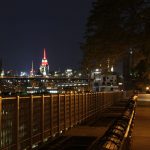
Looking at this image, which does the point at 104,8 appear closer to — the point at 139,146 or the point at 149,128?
the point at 149,128

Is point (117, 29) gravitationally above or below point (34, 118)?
above

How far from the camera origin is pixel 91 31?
56594 mm

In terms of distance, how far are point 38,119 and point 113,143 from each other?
4517 mm

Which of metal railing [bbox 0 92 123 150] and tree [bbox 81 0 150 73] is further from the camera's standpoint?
tree [bbox 81 0 150 73]

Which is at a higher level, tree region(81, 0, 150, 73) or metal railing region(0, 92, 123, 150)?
tree region(81, 0, 150, 73)

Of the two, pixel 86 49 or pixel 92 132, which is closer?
pixel 92 132

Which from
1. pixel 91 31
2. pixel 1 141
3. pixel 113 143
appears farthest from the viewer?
pixel 91 31

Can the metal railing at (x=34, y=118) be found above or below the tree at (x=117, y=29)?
below

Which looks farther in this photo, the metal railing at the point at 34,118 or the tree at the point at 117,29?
the tree at the point at 117,29

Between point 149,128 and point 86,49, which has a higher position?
point 86,49

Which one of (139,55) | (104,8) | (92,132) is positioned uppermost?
(104,8)

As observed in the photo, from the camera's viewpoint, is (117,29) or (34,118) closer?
(34,118)

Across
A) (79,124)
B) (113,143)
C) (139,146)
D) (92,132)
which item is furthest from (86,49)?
(113,143)

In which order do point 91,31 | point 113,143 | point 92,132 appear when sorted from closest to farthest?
point 113,143 < point 92,132 < point 91,31
